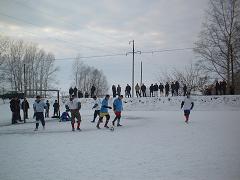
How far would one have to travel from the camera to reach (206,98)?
3278cm

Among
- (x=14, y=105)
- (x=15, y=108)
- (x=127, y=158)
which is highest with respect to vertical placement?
(x=14, y=105)

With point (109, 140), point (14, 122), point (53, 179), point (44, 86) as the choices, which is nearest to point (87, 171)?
point (53, 179)

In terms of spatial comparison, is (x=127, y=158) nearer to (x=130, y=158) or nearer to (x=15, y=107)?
(x=130, y=158)

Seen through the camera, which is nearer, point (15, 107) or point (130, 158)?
point (130, 158)

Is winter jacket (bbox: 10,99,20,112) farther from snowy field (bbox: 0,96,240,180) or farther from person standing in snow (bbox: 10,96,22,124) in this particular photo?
snowy field (bbox: 0,96,240,180)

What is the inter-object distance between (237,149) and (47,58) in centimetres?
6748

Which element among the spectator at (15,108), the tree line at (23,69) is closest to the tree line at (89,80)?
the tree line at (23,69)

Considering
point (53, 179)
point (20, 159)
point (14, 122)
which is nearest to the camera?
point (53, 179)

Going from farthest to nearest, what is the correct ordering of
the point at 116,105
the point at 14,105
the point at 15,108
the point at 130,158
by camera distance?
the point at 15,108, the point at 14,105, the point at 116,105, the point at 130,158

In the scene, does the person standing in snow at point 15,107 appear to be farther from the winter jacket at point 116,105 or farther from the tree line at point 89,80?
the tree line at point 89,80

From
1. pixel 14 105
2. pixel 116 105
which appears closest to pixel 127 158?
pixel 116 105

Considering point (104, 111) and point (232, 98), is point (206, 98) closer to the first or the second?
point (232, 98)

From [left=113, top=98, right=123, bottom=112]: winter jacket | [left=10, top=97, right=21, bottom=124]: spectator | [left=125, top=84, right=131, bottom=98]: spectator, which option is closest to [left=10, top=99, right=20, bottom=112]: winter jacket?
[left=10, top=97, right=21, bottom=124]: spectator

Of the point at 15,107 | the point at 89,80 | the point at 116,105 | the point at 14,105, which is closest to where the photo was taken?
the point at 116,105
